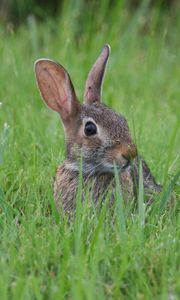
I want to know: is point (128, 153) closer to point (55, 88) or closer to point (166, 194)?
point (166, 194)

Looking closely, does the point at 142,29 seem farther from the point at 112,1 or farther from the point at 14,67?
the point at 14,67

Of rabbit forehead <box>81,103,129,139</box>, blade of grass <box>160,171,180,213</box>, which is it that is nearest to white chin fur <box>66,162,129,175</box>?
rabbit forehead <box>81,103,129,139</box>

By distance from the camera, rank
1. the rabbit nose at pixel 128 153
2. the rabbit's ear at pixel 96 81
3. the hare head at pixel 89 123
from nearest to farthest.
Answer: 1. the rabbit nose at pixel 128 153
2. the hare head at pixel 89 123
3. the rabbit's ear at pixel 96 81

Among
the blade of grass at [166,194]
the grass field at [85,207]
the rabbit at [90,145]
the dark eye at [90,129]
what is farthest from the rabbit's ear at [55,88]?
the blade of grass at [166,194]

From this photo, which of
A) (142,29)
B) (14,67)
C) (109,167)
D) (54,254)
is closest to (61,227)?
(54,254)

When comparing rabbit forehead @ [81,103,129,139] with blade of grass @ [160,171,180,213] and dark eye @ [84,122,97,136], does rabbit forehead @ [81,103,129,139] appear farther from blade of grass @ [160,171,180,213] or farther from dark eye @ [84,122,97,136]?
blade of grass @ [160,171,180,213]

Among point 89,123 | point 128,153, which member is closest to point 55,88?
point 89,123

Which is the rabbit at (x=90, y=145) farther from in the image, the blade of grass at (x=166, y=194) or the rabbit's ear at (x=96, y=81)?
the blade of grass at (x=166, y=194)
